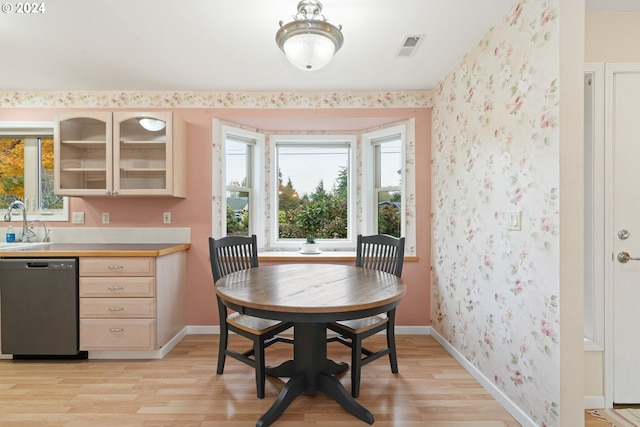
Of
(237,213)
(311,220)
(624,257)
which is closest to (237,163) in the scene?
(237,213)

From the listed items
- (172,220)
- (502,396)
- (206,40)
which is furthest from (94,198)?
(502,396)

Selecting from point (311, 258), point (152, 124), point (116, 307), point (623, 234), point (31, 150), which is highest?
point (152, 124)

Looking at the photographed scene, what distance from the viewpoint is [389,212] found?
10.8 ft

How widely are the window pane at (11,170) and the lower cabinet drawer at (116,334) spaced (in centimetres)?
169

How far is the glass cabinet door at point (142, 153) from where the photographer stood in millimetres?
2672

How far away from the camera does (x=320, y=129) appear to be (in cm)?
335

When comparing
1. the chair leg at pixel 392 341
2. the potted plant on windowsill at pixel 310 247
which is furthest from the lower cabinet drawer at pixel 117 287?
the chair leg at pixel 392 341

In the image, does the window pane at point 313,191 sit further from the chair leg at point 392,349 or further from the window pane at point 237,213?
the chair leg at point 392,349

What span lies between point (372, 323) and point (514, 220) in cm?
103

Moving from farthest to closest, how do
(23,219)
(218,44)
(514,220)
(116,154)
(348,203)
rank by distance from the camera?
(348,203) → (23,219) → (116,154) → (218,44) → (514,220)

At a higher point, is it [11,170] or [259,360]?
[11,170]

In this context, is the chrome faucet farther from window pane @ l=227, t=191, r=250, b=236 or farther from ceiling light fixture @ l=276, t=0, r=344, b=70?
ceiling light fixture @ l=276, t=0, r=344, b=70

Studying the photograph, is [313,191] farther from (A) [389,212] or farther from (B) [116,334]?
(B) [116,334]

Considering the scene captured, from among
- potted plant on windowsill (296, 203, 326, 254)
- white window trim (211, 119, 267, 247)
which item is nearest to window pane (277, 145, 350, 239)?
potted plant on windowsill (296, 203, 326, 254)
